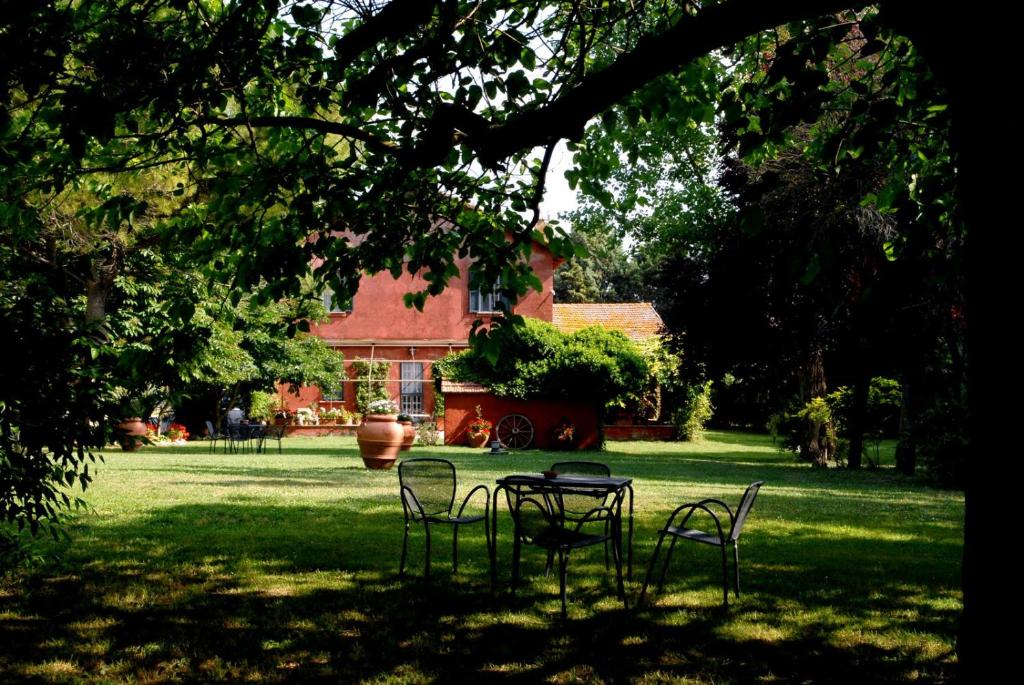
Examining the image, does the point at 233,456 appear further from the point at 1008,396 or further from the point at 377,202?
the point at 1008,396

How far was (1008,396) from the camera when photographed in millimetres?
2340

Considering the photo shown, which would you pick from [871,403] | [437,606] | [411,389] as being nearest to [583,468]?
[437,606]

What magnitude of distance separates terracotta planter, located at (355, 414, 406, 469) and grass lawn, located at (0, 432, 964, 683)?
5272mm

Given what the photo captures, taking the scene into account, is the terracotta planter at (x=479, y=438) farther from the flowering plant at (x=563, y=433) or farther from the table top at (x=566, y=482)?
the table top at (x=566, y=482)

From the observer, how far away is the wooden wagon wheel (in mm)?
25078

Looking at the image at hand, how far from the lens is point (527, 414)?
82.7ft

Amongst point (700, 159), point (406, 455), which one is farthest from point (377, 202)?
point (700, 159)

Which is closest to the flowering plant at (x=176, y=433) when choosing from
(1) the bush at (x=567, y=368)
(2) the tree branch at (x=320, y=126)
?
(1) the bush at (x=567, y=368)

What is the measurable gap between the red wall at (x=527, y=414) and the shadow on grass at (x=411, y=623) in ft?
56.1

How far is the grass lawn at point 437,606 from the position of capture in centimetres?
461

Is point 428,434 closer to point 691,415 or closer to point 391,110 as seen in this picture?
point 691,415

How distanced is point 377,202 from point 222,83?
1.30m

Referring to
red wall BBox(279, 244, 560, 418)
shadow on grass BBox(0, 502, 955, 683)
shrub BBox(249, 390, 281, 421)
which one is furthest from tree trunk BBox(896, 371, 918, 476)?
shrub BBox(249, 390, 281, 421)

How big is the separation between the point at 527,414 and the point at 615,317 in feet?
44.7
